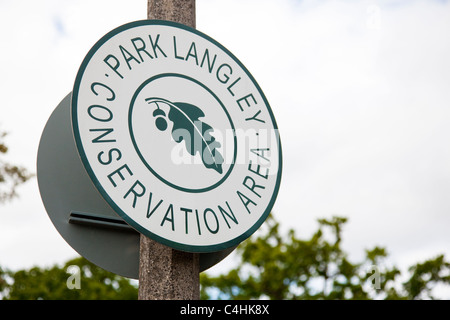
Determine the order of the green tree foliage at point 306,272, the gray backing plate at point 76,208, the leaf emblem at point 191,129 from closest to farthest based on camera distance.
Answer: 1. the leaf emblem at point 191,129
2. the gray backing plate at point 76,208
3. the green tree foliage at point 306,272

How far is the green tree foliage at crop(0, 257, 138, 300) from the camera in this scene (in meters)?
23.2

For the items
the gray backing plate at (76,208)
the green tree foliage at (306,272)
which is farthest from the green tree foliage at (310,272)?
the gray backing plate at (76,208)

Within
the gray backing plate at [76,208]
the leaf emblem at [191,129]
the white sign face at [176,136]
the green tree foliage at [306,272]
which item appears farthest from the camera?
the green tree foliage at [306,272]

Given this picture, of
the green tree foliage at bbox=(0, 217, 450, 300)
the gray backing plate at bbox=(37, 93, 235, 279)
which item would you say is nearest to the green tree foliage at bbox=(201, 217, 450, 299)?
the green tree foliage at bbox=(0, 217, 450, 300)

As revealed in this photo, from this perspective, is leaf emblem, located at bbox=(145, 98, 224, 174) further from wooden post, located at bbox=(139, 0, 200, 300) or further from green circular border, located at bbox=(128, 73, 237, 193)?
wooden post, located at bbox=(139, 0, 200, 300)

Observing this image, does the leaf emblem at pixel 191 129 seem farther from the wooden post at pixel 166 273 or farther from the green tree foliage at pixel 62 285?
the green tree foliage at pixel 62 285

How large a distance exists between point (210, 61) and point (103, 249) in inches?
41.8

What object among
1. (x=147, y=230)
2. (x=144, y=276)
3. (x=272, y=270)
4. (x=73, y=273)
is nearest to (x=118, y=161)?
(x=147, y=230)

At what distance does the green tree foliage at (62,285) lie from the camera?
23234 mm

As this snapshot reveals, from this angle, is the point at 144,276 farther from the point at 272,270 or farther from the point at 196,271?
the point at 272,270

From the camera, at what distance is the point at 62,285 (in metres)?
25.6

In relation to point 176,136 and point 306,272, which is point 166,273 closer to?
point 176,136

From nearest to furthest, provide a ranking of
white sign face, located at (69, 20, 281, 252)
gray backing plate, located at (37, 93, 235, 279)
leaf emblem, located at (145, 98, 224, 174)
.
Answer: white sign face, located at (69, 20, 281, 252) < leaf emblem, located at (145, 98, 224, 174) < gray backing plate, located at (37, 93, 235, 279)

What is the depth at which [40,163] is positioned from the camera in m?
2.84
